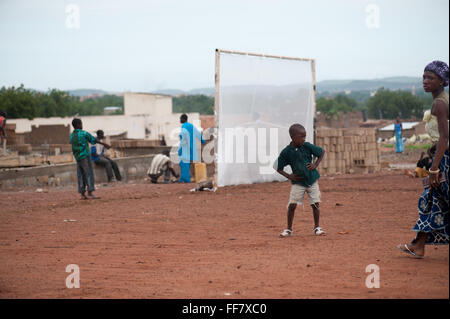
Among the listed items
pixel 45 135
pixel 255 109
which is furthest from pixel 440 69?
pixel 45 135

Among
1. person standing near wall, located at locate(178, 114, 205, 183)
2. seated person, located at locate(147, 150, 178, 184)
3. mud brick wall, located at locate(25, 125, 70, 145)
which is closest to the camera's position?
person standing near wall, located at locate(178, 114, 205, 183)

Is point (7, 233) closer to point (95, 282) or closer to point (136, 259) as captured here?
point (136, 259)

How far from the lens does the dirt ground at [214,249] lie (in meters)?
5.52

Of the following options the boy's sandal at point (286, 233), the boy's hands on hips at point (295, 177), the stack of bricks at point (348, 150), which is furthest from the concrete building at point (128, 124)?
the boy's hands on hips at point (295, 177)

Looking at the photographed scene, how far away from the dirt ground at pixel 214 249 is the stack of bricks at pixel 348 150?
495cm

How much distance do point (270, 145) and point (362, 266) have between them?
10183mm

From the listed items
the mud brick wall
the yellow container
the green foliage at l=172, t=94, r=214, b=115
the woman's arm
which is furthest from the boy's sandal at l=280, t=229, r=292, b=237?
the green foliage at l=172, t=94, r=214, b=115

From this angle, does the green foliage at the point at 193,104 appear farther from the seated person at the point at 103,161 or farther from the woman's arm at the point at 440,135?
the woman's arm at the point at 440,135

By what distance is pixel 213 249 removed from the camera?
25.0ft

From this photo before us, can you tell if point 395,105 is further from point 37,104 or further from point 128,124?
point 128,124

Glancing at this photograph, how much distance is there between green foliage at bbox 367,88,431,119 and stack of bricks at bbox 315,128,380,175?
73.0 metres

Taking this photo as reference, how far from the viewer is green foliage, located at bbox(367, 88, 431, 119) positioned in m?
93.0

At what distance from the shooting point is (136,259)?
7.13m

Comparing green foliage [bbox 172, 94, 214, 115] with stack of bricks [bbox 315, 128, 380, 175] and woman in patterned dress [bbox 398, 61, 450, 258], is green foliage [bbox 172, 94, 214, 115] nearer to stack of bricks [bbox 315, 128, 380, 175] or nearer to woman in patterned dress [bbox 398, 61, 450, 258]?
stack of bricks [bbox 315, 128, 380, 175]
